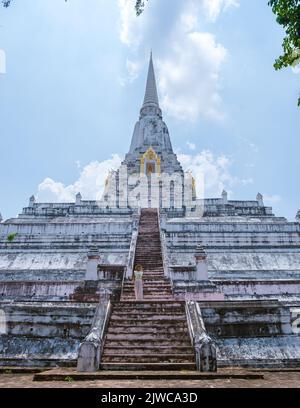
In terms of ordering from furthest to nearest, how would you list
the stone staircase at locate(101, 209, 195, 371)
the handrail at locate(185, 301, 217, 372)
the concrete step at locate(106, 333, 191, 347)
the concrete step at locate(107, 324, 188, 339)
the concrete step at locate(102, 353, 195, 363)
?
the concrete step at locate(107, 324, 188, 339) < the concrete step at locate(106, 333, 191, 347) < the concrete step at locate(102, 353, 195, 363) < the stone staircase at locate(101, 209, 195, 371) < the handrail at locate(185, 301, 217, 372)

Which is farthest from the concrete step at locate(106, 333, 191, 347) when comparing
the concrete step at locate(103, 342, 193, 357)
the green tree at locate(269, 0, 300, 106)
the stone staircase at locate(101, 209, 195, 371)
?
the green tree at locate(269, 0, 300, 106)

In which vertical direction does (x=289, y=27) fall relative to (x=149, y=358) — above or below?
above

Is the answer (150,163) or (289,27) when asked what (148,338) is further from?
(150,163)

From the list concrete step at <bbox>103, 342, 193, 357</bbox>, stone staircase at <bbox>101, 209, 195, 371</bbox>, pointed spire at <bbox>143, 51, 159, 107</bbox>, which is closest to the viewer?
stone staircase at <bbox>101, 209, 195, 371</bbox>

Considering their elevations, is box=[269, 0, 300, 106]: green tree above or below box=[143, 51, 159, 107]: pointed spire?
below

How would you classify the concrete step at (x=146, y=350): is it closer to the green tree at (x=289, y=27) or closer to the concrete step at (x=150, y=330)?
the concrete step at (x=150, y=330)

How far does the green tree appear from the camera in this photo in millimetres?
6574

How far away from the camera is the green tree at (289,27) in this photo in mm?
6574

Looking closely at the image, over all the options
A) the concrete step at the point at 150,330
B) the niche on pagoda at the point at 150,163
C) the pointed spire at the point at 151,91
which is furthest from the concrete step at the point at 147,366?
the pointed spire at the point at 151,91

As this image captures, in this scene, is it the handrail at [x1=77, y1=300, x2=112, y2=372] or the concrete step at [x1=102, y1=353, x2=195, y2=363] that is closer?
the handrail at [x1=77, y1=300, x2=112, y2=372]

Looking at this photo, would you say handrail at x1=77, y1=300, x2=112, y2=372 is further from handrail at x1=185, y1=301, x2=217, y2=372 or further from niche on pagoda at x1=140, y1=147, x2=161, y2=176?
niche on pagoda at x1=140, y1=147, x2=161, y2=176

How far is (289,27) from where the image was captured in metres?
6.83

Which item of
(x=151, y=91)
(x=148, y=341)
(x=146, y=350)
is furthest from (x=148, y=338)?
(x=151, y=91)
